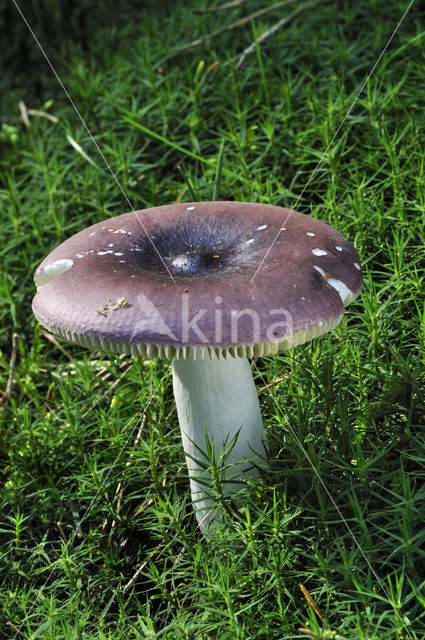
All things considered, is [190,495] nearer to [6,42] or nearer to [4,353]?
[4,353]

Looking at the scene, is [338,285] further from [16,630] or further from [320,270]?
[16,630]

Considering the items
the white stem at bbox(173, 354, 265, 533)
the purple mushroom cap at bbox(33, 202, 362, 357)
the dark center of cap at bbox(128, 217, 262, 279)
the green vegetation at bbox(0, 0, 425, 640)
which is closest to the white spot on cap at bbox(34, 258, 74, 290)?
the purple mushroom cap at bbox(33, 202, 362, 357)

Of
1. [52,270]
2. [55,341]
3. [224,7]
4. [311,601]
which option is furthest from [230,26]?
[311,601]

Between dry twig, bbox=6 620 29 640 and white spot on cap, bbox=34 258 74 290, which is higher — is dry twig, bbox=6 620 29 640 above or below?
below

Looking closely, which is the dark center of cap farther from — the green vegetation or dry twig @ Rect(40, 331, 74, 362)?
dry twig @ Rect(40, 331, 74, 362)

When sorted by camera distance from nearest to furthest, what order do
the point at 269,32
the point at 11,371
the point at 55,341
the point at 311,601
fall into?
the point at 311,601, the point at 11,371, the point at 55,341, the point at 269,32

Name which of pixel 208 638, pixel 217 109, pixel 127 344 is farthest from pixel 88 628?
pixel 217 109

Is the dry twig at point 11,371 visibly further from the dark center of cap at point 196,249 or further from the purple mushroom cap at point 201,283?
the dark center of cap at point 196,249
